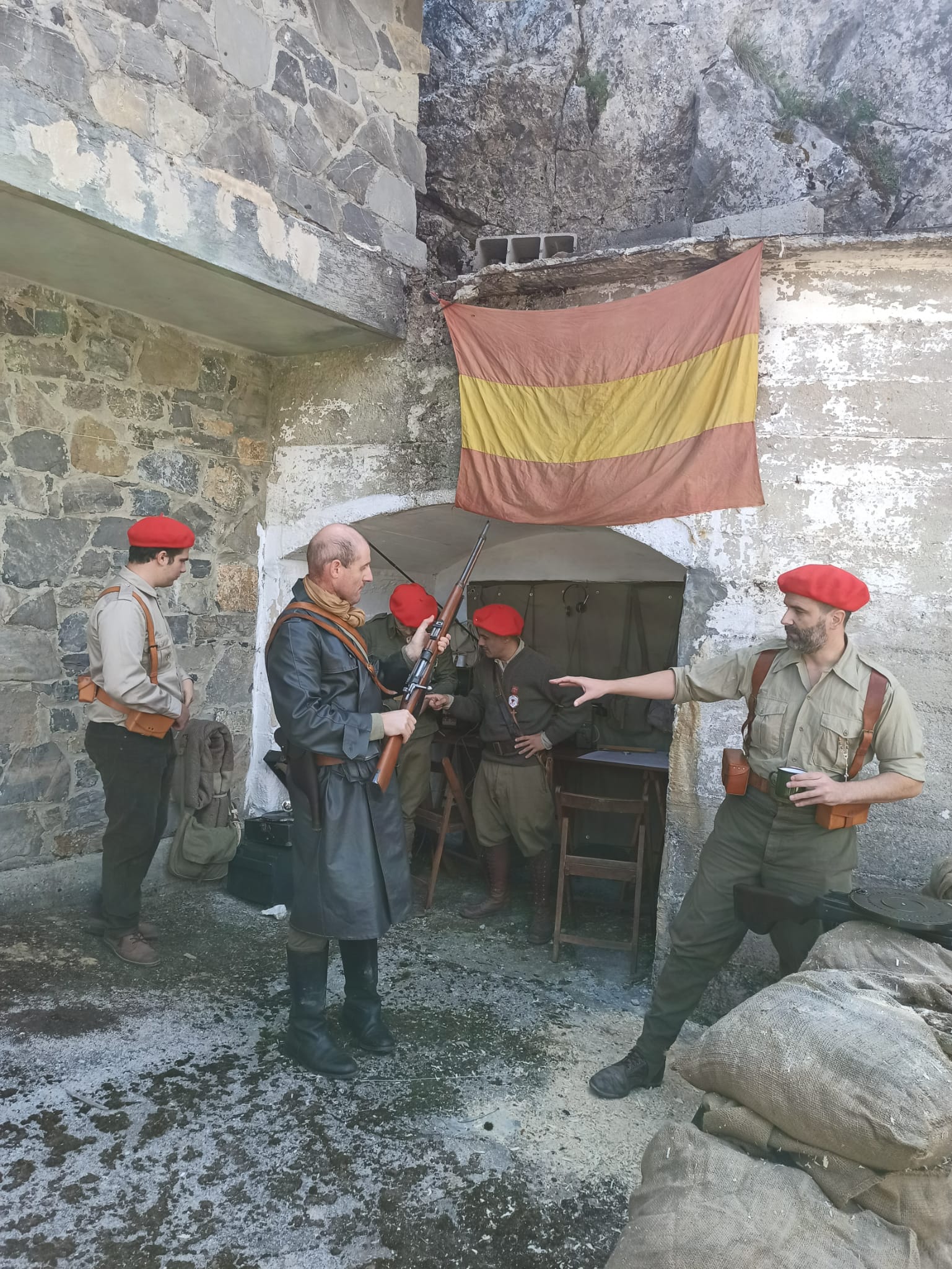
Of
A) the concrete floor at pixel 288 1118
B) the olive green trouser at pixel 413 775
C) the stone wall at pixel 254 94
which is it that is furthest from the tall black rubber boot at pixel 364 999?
the stone wall at pixel 254 94

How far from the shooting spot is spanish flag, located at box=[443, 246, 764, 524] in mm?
3686

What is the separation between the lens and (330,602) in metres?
3.11

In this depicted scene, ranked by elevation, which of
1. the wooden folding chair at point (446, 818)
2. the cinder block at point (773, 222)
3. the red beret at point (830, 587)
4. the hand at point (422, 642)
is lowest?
the wooden folding chair at point (446, 818)

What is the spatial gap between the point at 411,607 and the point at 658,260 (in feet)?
7.20

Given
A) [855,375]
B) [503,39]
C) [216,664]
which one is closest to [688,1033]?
[855,375]

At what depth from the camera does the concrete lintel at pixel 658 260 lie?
346 centimetres

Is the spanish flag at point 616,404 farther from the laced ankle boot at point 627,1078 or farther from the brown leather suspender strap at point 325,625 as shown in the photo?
the laced ankle boot at point 627,1078

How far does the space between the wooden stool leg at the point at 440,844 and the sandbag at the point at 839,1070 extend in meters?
3.03

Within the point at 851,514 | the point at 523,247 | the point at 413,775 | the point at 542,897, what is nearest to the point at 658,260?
the point at 523,247

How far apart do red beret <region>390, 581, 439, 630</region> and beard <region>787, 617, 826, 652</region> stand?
2.44 m

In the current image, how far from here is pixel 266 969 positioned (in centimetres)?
392

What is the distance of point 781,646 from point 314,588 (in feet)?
5.30

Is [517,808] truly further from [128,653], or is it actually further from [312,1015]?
[128,653]

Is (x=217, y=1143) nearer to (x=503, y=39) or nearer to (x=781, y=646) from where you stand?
(x=781, y=646)
